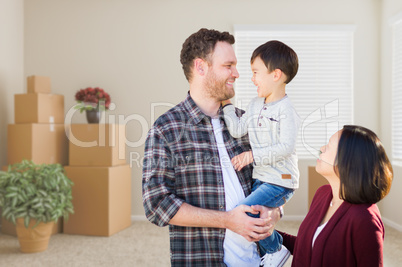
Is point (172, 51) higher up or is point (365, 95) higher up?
point (172, 51)

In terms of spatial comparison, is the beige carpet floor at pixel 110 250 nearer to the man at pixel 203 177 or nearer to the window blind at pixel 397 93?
the window blind at pixel 397 93

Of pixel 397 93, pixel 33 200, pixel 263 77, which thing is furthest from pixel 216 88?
pixel 397 93

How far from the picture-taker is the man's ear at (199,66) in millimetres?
1609

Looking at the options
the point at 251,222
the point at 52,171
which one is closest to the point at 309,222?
the point at 251,222

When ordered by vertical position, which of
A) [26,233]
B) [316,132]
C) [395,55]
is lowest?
[26,233]

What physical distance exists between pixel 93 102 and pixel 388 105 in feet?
11.6

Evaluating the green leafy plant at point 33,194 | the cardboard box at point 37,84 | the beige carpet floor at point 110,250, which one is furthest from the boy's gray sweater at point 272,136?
the cardboard box at point 37,84

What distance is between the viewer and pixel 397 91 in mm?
4898

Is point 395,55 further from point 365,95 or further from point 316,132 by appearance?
point 316,132

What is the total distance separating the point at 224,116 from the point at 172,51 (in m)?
3.90

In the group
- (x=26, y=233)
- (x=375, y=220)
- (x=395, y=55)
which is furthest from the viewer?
(x=395, y=55)

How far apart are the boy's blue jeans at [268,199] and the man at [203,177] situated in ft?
0.11

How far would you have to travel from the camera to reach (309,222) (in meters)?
1.40

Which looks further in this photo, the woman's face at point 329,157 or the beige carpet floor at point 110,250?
the beige carpet floor at point 110,250
